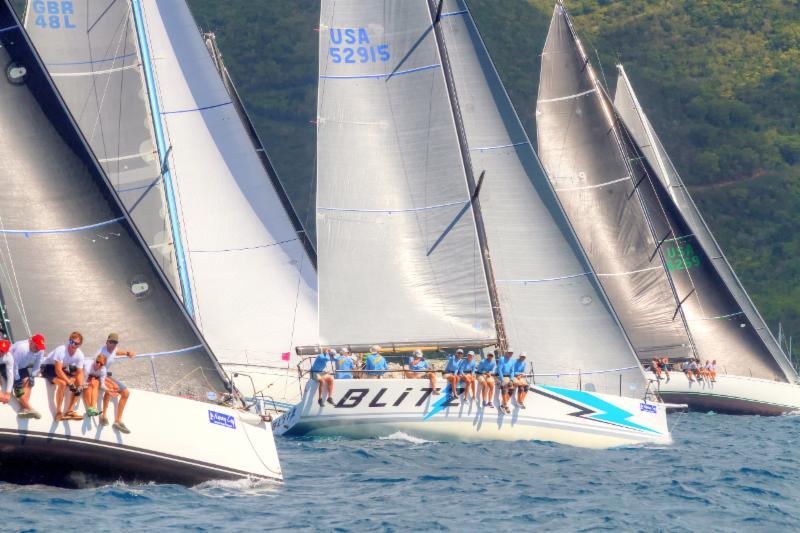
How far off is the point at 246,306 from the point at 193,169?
8.67ft

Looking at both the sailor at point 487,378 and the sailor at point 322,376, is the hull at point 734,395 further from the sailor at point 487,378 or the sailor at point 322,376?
the sailor at point 322,376

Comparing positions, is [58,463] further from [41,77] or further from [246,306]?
[246,306]

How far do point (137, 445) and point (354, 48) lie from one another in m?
9.42

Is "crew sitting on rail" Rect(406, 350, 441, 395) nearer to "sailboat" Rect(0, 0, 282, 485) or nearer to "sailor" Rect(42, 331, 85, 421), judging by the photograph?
"sailboat" Rect(0, 0, 282, 485)

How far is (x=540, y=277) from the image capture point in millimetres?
21641

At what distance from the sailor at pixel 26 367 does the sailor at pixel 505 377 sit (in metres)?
7.74

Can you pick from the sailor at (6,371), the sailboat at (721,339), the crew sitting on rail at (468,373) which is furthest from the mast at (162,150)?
the sailboat at (721,339)

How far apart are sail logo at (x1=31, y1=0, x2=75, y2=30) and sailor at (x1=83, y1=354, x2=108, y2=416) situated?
11.8 metres

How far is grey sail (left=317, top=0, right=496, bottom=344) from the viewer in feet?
70.0

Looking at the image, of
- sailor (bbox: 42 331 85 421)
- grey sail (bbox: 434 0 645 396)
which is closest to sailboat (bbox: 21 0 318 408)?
grey sail (bbox: 434 0 645 396)

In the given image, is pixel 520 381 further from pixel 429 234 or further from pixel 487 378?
pixel 429 234

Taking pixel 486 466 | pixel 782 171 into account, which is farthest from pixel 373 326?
pixel 782 171

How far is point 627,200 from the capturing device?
30.0m

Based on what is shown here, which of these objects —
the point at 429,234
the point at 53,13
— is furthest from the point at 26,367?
the point at 53,13
